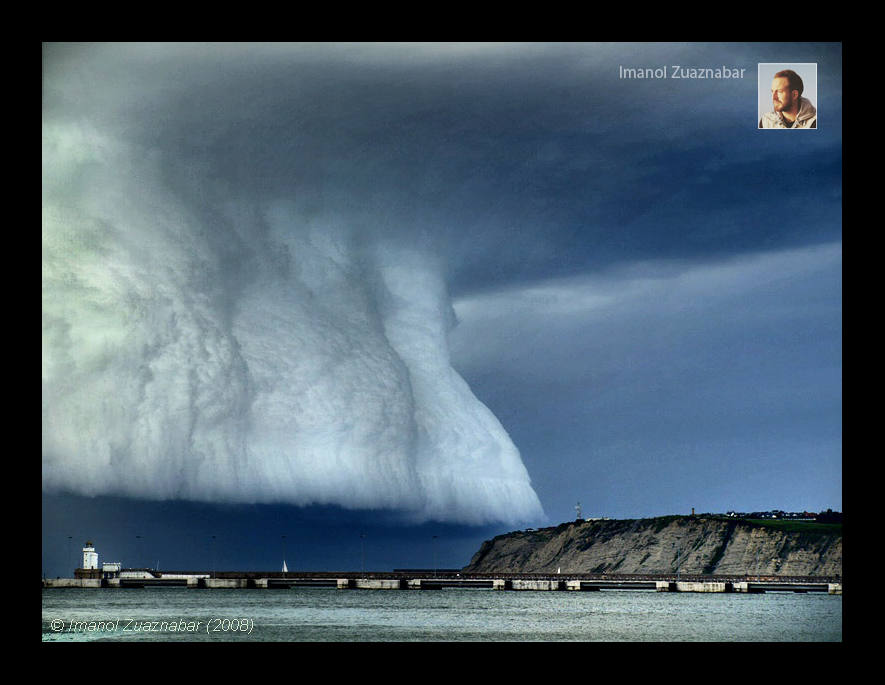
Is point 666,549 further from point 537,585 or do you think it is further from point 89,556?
point 89,556

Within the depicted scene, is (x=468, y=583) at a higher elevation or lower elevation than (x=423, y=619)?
lower

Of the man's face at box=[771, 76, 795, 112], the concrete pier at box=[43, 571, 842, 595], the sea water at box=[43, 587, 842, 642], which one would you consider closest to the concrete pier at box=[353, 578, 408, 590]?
the concrete pier at box=[43, 571, 842, 595]

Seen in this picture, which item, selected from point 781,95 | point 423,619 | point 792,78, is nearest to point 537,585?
point 423,619
